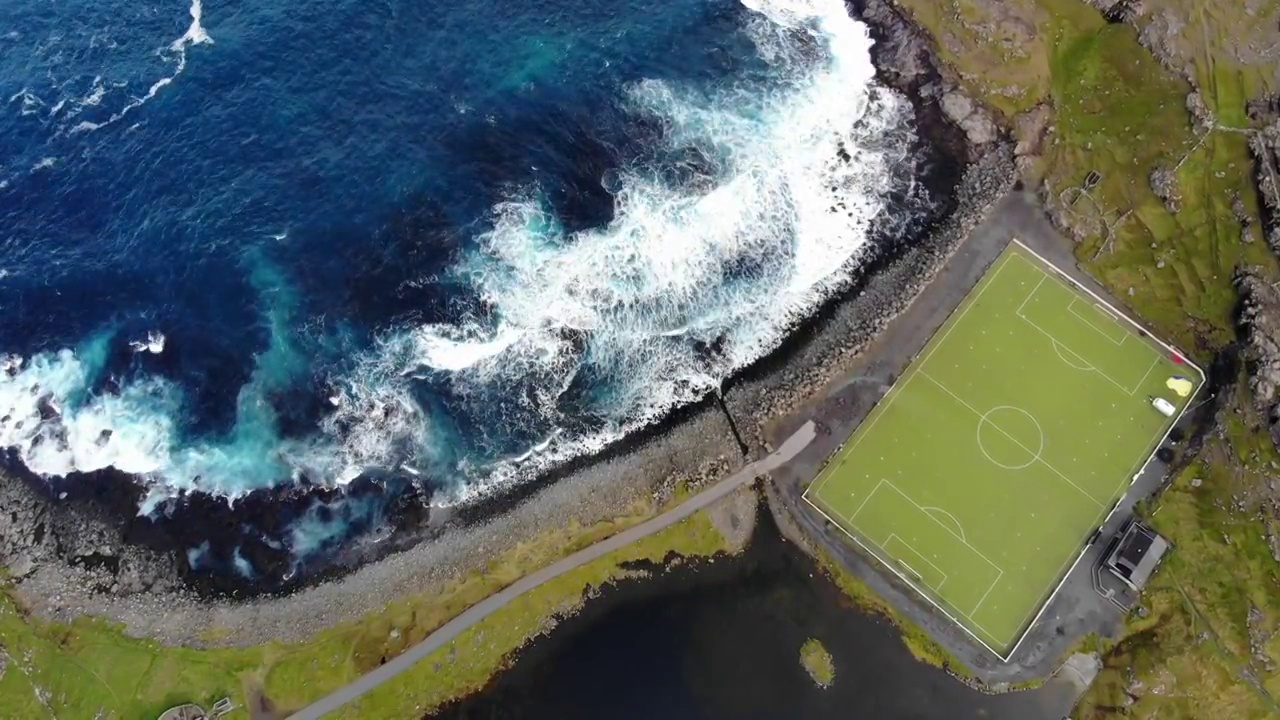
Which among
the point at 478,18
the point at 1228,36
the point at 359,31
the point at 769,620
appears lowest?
the point at 769,620

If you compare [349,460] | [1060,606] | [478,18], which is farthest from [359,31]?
[1060,606]

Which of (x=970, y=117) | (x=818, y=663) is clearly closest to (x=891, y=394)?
(x=818, y=663)

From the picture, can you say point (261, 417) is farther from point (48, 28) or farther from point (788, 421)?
point (48, 28)

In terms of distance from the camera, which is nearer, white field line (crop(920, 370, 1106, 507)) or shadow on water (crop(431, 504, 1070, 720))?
shadow on water (crop(431, 504, 1070, 720))

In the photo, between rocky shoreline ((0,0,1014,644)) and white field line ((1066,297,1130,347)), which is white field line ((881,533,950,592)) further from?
white field line ((1066,297,1130,347))

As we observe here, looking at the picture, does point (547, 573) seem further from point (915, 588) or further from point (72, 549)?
point (72, 549)

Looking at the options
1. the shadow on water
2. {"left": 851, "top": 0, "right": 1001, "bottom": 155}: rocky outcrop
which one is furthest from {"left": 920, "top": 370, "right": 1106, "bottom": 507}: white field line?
{"left": 851, "top": 0, "right": 1001, "bottom": 155}: rocky outcrop
